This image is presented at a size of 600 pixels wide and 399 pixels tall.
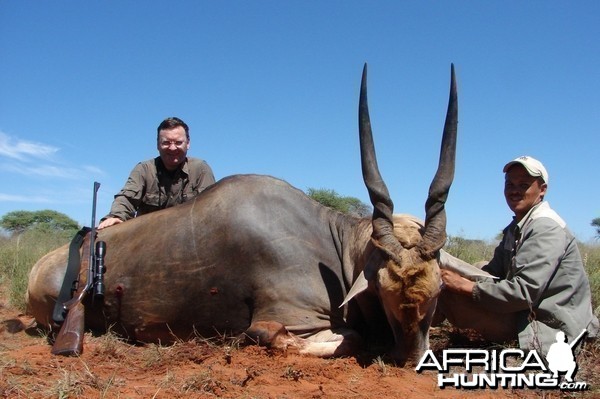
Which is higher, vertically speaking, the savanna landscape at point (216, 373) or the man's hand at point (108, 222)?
the man's hand at point (108, 222)

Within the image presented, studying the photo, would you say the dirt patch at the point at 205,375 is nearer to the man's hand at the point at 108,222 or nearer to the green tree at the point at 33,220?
the man's hand at the point at 108,222

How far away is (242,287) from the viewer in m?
4.80

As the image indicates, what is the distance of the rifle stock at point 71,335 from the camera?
14.3 ft

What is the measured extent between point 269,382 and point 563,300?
7.29ft

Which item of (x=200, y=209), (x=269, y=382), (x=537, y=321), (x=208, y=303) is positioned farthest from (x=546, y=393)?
(x=200, y=209)

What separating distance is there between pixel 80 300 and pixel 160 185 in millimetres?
2253

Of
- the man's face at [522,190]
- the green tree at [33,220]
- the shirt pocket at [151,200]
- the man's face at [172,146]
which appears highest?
the green tree at [33,220]

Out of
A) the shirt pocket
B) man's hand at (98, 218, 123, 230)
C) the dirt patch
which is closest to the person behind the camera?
the dirt patch

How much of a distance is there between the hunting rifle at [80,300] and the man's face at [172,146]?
1401mm

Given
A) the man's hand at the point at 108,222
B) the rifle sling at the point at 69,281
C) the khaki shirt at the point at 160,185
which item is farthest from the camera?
the khaki shirt at the point at 160,185

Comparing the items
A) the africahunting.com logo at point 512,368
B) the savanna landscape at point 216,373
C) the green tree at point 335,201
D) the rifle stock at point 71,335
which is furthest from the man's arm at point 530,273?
the green tree at point 335,201

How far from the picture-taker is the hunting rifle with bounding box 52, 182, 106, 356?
4.43m

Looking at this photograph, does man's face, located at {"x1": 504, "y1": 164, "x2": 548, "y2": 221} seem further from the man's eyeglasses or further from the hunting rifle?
the man's eyeglasses

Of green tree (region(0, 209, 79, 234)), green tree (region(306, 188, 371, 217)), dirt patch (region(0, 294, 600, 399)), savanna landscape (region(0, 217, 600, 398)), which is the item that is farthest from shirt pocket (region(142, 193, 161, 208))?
green tree (region(0, 209, 79, 234))
